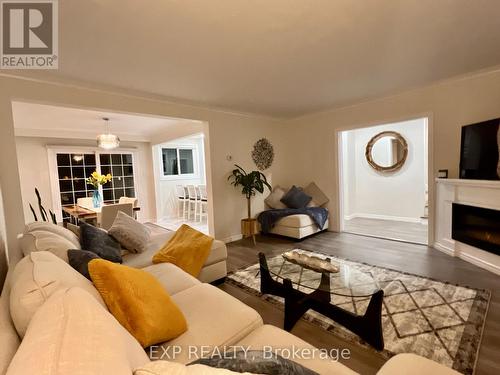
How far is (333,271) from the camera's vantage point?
82.9 inches

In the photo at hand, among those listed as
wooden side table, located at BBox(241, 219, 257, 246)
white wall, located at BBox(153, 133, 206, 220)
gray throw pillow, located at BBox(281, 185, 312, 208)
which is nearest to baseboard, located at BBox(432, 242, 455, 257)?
gray throw pillow, located at BBox(281, 185, 312, 208)

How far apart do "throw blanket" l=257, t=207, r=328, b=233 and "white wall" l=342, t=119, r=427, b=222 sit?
161cm

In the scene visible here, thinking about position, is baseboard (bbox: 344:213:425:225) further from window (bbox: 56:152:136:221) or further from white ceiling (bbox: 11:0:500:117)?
window (bbox: 56:152:136:221)

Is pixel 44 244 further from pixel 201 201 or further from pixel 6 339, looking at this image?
pixel 201 201

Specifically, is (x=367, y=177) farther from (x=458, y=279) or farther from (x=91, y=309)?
(x=91, y=309)

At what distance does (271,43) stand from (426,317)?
2.70 metres

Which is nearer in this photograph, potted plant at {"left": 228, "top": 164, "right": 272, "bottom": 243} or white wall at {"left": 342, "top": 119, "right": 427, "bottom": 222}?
potted plant at {"left": 228, "top": 164, "right": 272, "bottom": 243}

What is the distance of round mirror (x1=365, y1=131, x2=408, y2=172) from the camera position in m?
5.39

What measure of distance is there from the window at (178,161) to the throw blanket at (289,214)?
12.3ft

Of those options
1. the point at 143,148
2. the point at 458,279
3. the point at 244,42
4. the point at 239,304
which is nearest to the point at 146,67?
the point at 244,42

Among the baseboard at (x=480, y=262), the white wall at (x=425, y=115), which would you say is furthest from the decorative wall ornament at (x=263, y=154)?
the baseboard at (x=480, y=262)

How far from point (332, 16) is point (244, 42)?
75cm

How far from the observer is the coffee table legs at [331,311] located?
1691mm

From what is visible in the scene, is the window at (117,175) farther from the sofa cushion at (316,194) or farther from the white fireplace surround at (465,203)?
the white fireplace surround at (465,203)
